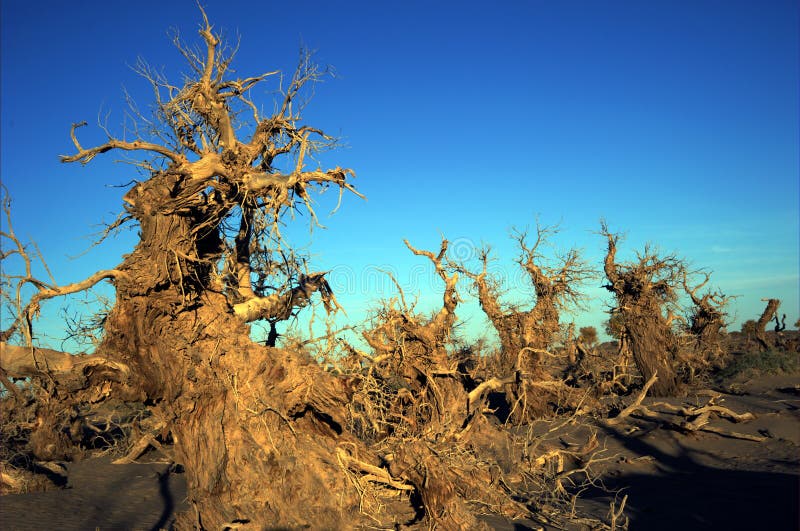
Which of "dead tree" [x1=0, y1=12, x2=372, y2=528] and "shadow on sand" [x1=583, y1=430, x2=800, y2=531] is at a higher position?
"dead tree" [x1=0, y1=12, x2=372, y2=528]

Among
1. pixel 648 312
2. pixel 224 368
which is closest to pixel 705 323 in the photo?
pixel 648 312

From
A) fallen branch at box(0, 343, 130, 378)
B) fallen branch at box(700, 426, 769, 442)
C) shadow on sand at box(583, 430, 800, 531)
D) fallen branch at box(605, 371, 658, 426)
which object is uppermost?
fallen branch at box(0, 343, 130, 378)

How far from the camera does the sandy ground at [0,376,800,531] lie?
7082 millimetres

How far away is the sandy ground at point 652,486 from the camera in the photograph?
7082mm

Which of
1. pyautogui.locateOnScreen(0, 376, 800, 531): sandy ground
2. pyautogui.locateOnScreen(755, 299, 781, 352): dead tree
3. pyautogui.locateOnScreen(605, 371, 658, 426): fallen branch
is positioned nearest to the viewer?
pyautogui.locateOnScreen(0, 376, 800, 531): sandy ground

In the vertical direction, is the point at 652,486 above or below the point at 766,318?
below

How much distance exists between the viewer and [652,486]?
28.7ft

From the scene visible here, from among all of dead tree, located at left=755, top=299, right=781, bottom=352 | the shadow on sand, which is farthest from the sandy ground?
dead tree, located at left=755, top=299, right=781, bottom=352

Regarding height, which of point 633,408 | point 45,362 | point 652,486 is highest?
point 45,362

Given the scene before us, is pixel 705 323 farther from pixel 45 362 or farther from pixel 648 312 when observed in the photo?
pixel 45 362

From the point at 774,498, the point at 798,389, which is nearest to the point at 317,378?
the point at 774,498

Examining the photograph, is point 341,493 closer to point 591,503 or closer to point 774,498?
point 591,503

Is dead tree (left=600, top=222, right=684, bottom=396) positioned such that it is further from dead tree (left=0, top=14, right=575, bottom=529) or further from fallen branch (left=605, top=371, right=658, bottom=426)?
dead tree (left=0, top=14, right=575, bottom=529)

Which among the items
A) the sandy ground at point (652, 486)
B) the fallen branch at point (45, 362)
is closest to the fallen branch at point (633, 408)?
the sandy ground at point (652, 486)
